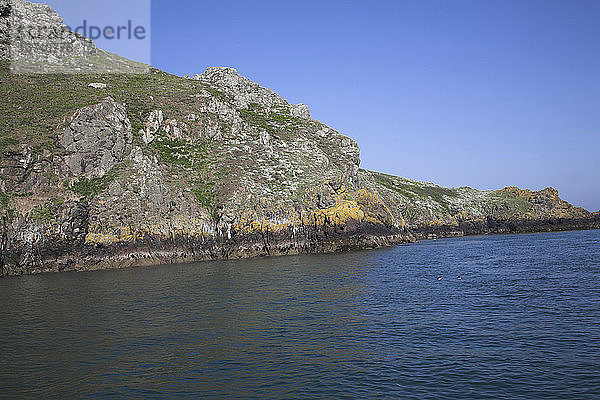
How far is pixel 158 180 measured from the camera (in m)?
90.2

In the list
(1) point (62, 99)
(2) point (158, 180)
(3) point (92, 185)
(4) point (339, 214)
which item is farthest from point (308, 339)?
(1) point (62, 99)

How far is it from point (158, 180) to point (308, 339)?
71141 mm

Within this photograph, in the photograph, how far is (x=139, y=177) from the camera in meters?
89.1

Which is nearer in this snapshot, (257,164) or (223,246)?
(223,246)

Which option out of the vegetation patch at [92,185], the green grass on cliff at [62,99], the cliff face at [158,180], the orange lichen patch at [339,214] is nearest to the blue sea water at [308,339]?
the cliff face at [158,180]

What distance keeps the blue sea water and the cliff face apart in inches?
1005

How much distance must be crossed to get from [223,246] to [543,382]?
74039 millimetres

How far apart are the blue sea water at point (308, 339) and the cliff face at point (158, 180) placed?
25530 mm

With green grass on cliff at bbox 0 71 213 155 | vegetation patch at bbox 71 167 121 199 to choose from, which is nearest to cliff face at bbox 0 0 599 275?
vegetation patch at bbox 71 167 121 199

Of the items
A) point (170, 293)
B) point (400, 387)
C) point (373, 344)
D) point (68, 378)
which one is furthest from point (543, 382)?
point (170, 293)

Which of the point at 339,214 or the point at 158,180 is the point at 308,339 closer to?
the point at 339,214

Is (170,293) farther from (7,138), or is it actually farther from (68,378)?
(7,138)

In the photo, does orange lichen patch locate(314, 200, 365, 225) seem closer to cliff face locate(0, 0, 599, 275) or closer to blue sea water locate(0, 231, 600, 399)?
cliff face locate(0, 0, 599, 275)

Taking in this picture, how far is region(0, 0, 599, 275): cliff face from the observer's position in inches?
3022
